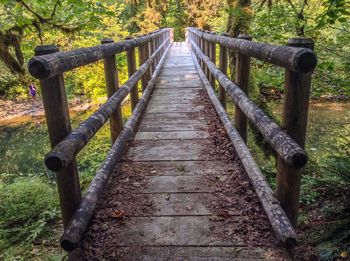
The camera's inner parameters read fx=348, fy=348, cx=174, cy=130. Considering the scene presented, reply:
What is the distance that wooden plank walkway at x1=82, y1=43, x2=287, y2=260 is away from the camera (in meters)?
2.35

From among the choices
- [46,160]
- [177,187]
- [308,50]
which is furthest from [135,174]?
[308,50]

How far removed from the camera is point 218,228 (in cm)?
256

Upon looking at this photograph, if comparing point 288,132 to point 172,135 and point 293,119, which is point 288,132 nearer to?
point 293,119

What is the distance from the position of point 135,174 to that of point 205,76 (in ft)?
15.9

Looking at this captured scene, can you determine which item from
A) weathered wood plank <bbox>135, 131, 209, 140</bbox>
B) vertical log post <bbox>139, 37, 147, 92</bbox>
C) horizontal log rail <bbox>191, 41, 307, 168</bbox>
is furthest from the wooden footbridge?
vertical log post <bbox>139, 37, 147, 92</bbox>

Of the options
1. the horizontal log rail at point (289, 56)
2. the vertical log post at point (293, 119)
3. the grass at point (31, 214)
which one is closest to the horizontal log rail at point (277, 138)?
the vertical log post at point (293, 119)

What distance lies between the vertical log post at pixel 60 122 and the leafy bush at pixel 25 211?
3322mm

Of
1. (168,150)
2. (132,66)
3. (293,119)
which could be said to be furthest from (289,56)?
(132,66)

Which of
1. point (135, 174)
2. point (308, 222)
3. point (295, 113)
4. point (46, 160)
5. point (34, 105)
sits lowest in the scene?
point (34, 105)

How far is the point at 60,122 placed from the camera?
233 cm

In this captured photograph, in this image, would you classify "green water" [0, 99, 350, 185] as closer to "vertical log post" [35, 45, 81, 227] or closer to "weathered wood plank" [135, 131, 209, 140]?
"weathered wood plank" [135, 131, 209, 140]

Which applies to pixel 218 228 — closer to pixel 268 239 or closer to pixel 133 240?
pixel 268 239

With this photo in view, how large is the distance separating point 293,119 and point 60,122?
1546 mm

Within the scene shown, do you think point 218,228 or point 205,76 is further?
point 205,76
